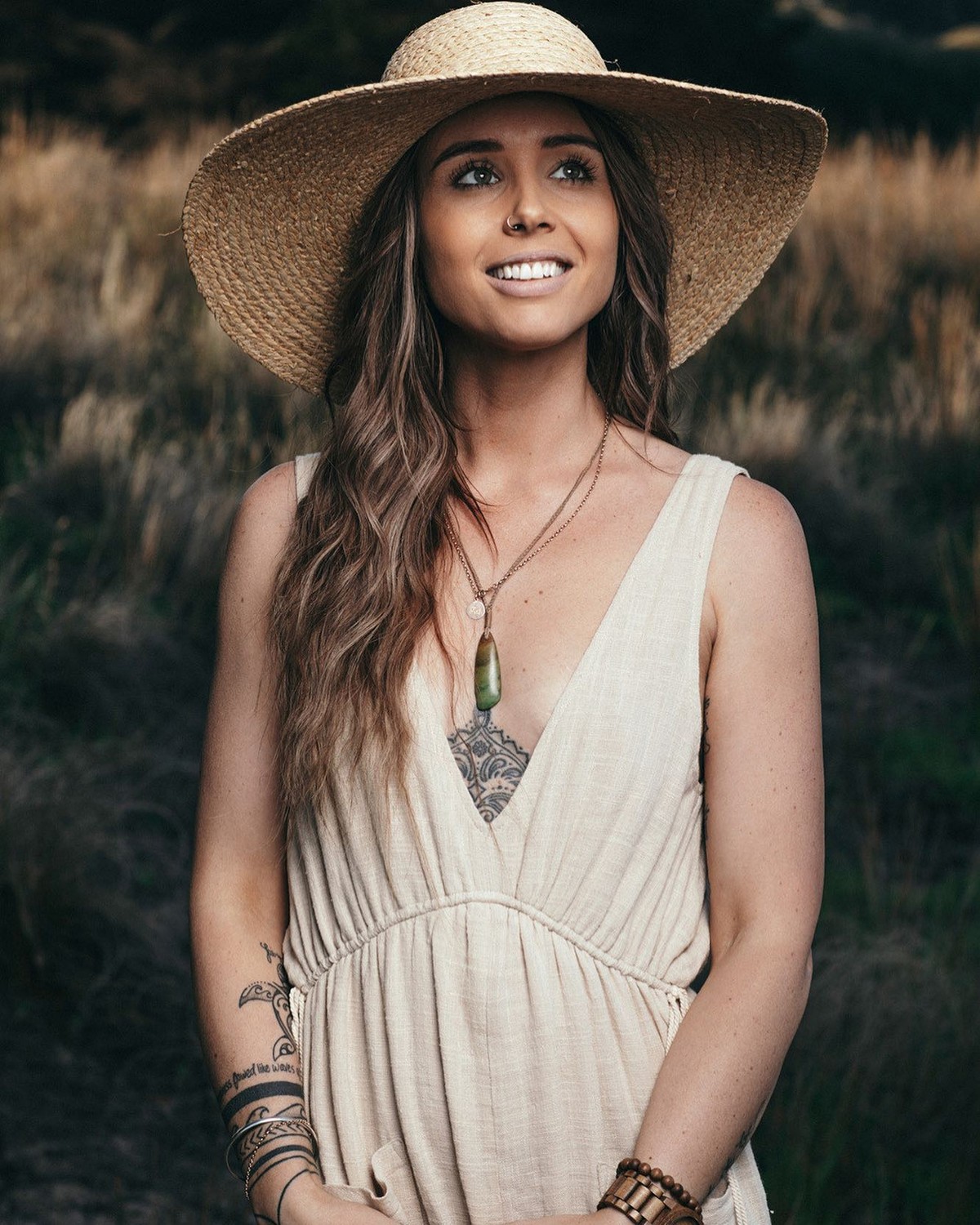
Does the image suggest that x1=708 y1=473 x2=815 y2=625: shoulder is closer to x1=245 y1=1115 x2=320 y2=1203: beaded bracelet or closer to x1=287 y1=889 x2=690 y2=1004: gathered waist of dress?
x1=287 y1=889 x2=690 y2=1004: gathered waist of dress

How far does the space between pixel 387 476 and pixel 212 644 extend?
3032 mm

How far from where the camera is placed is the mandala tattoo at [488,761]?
196 cm

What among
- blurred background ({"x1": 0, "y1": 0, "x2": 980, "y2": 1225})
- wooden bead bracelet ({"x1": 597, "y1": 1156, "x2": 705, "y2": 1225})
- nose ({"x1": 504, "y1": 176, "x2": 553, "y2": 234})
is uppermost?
nose ({"x1": 504, "y1": 176, "x2": 553, "y2": 234})

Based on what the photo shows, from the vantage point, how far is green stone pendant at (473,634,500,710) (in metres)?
1.99

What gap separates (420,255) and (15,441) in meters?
4.33

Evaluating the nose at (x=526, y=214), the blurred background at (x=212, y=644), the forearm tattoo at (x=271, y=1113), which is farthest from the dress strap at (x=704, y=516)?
the forearm tattoo at (x=271, y=1113)

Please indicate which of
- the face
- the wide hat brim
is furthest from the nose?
the wide hat brim

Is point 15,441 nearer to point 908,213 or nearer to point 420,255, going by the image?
point 420,255

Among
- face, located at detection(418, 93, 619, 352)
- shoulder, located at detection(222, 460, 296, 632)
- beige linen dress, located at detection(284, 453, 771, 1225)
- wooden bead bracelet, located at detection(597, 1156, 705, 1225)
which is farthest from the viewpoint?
shoulder, located at detection(222, 460, 296, 632)

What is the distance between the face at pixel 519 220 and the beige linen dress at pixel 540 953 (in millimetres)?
361

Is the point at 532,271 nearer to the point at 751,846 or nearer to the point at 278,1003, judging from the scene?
the point at 751,846

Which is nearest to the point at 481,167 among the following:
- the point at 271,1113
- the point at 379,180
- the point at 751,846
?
the point at 379,180

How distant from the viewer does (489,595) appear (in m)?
2.11

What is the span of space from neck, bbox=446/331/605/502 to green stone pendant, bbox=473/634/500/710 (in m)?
0.28
